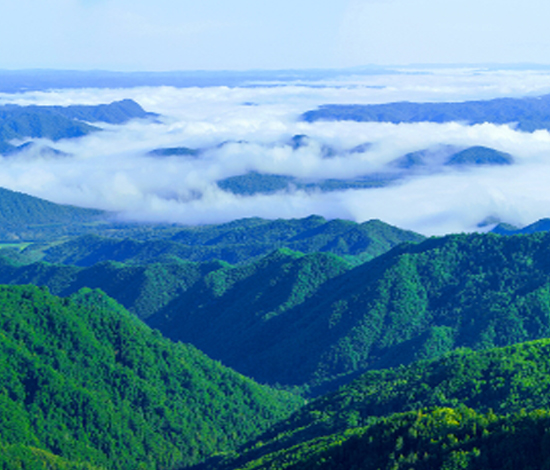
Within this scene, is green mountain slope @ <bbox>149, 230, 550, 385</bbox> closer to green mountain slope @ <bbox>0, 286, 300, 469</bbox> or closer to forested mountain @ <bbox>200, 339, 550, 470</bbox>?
green mountain slope @ <bbox>0, 286, 300, 469</bbox>

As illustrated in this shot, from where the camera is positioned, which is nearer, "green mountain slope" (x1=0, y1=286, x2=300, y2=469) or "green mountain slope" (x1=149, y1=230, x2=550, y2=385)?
"green mountain slope" (x1=0, y1=286, x2=300, y2=469)

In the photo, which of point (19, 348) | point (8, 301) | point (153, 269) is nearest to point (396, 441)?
point (19, 348)

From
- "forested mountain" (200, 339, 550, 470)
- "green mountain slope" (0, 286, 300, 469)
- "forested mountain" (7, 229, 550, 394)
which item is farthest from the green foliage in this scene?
"forested mountain" (7, 229, 550, 394)

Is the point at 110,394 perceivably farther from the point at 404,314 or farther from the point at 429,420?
the point at 429,420

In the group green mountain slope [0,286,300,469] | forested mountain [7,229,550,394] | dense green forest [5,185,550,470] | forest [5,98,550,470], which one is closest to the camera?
forest [5,98,550,470]

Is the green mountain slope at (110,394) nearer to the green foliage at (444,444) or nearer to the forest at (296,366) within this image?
the forest at (296,366)

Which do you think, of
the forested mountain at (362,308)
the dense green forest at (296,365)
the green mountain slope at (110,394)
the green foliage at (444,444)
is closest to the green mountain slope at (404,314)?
the forested mountain at (362,308)

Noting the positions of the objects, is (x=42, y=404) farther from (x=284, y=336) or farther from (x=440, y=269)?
(x=440, y=269)
